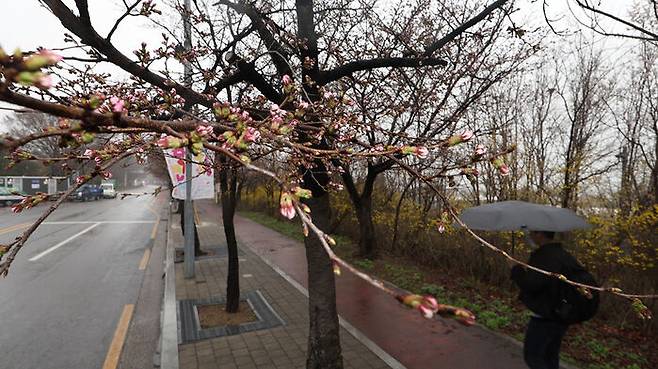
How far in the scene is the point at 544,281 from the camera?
382 centimetres

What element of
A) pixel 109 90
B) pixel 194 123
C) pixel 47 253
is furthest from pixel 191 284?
pixel 194 123

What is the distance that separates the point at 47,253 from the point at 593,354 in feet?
48.8

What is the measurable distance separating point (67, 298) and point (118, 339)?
9.82 feet

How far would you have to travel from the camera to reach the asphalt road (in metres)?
5.72

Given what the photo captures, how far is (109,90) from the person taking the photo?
11.8 feet

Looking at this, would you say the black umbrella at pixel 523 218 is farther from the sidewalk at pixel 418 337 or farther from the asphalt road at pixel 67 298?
the asphalt road at pixel 67 298

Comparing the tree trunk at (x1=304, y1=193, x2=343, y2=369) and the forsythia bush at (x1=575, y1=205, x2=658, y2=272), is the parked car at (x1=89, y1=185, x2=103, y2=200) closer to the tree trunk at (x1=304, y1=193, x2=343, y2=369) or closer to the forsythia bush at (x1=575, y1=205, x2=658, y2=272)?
the tree trunk at (x1=304, y1=193, x2=343, y2=369)

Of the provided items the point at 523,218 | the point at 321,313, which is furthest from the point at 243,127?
the point at 523,218

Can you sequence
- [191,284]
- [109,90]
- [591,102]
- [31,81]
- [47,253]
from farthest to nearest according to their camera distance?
[47,253]
[591,102]
[191,284]
[109,90]
[31,81]

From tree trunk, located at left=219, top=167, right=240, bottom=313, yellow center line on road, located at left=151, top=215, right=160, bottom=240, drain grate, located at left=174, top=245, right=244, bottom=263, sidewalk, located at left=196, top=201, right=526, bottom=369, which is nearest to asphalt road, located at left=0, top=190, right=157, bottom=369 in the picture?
drain grate, located at left=174, top=245, right=244, bottom=263

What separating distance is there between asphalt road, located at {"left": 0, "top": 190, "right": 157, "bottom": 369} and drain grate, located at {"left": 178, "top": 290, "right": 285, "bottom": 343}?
1.12 m

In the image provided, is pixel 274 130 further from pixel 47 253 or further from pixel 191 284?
pixel 47 253

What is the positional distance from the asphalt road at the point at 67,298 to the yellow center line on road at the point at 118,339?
6cm

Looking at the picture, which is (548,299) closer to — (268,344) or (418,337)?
(418,337)
